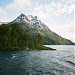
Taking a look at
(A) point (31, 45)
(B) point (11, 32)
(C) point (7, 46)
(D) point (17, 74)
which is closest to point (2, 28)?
(B) point (11, 32)

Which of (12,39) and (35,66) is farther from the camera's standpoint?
(12,39)

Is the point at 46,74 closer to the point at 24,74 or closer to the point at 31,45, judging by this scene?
the point at 24,74

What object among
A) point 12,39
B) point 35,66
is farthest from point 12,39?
point 35,66

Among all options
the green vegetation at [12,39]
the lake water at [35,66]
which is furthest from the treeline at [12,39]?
the lake water at [35,66]

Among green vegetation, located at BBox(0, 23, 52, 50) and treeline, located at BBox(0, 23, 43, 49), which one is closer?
green vegetation, located at BBox(0, 23, 52, 50)

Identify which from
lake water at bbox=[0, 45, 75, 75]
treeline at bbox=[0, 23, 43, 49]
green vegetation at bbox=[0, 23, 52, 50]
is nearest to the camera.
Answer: lake water at bbox=[0, 45, 75, 75]

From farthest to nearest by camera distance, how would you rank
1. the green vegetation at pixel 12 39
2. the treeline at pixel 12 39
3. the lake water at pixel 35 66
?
the treeline at pixel 12 39, the green vegetation at pixel 12 39, the lake water at pixel 35 66

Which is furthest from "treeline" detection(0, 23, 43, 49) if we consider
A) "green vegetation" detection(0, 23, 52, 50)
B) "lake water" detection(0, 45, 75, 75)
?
"lake water" detection(0, 45, 75, 75)

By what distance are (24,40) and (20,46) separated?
11.8 meters

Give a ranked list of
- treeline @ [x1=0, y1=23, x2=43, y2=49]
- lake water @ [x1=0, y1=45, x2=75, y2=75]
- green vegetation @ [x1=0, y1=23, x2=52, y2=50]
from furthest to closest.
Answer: treeline @ [x1=0, y1=23, x2=43, y2=49], green vegetation @ [x1=0, y1=23, x2=52, y2=50], lake water @ [x1=0, y1=45, x2=75, y2=75]

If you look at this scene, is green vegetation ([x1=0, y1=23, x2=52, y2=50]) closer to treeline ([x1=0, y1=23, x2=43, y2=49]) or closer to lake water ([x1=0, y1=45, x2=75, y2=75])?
treeline ([x1=0, y1=23, x2=43, y2=49])

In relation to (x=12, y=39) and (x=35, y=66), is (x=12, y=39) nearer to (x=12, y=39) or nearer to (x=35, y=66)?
(x=12, y=39)

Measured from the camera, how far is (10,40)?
586ft

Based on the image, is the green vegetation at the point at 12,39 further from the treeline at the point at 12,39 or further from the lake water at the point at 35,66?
the lake water at the point at 35,66
